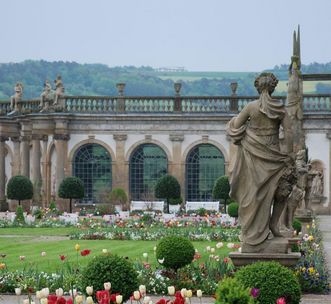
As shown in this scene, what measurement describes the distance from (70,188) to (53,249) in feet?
72.7

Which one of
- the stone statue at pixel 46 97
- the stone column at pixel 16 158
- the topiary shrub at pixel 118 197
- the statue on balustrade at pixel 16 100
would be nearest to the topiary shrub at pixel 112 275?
the topiary shrub at pixel 118 197

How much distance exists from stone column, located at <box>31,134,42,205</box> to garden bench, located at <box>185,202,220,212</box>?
24.6 ft

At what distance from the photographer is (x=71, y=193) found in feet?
149

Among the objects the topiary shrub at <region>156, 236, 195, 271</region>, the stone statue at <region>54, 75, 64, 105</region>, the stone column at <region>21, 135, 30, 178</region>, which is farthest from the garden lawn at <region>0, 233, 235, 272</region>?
the stone column at <region>21, 135, 30, 178</region>

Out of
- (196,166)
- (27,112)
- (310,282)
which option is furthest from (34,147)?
(310,282)

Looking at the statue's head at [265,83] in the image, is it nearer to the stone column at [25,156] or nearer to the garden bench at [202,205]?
the garden bench at [202,205]

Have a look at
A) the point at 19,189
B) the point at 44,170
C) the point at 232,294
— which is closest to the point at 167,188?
the point at 19,189

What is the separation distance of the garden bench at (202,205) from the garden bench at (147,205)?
1120 millimetres

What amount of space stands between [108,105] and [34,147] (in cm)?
397

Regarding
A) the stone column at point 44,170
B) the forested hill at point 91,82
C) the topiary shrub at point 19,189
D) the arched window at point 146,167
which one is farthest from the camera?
the forested hill at point 91,82

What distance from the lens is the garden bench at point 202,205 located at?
4449 cm

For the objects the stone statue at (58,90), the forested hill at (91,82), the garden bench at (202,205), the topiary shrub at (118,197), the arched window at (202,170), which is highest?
the forested hill at (91,82)

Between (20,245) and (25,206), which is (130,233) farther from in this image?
(25,206)

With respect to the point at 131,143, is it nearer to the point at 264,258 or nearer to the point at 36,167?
the point at 36,167
